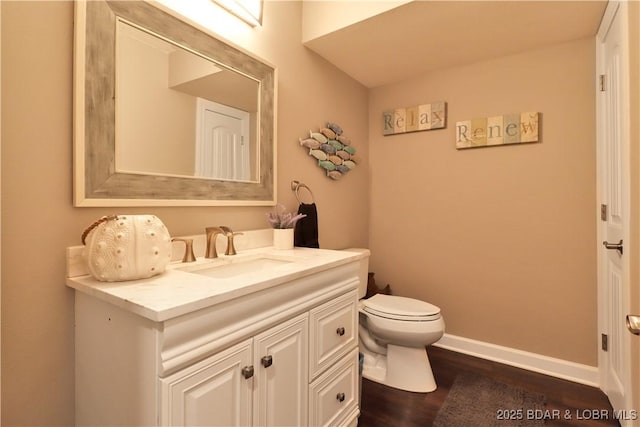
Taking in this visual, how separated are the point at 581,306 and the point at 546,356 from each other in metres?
0.39

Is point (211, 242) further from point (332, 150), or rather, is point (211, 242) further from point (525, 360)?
point (525, 360)

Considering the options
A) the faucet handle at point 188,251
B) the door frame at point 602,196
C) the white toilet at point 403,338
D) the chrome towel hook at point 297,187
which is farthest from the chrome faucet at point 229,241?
the door frame at point 602,196

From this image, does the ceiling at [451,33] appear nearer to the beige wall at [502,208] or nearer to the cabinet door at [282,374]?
the beige wall at [502,208]

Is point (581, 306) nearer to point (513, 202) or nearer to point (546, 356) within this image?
point (546, 356)

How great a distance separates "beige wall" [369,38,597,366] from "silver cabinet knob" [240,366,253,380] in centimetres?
183

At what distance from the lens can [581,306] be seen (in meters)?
1.93

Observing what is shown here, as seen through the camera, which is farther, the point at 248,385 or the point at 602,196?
the point at 602,196

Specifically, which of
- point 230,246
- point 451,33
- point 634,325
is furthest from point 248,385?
point 451,33

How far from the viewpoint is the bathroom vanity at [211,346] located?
0.75m

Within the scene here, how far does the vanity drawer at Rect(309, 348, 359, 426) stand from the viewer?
1.21 meters

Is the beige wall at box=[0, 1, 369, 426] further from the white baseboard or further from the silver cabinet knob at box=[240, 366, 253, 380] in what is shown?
the white baseboard

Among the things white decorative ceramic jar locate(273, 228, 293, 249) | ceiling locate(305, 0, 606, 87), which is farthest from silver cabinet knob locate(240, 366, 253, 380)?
ceiling locate(305, 0, 606, 87)

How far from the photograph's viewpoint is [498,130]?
84.0 inches

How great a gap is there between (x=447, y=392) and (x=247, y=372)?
1394 mm
